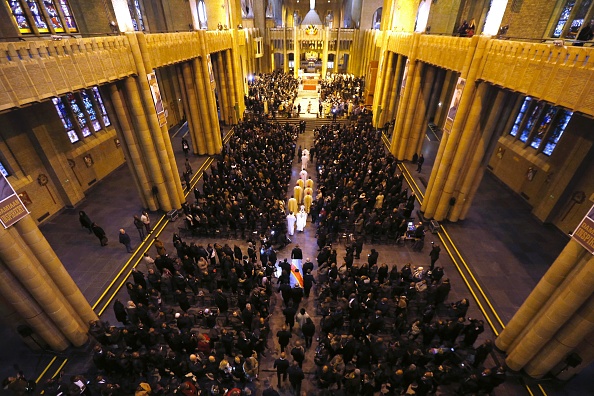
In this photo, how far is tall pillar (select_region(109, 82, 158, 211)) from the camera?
38.8 ft

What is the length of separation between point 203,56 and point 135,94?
304 inches

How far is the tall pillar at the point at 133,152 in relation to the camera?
38.8ft

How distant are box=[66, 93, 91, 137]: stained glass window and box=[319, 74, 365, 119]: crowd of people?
18181mm

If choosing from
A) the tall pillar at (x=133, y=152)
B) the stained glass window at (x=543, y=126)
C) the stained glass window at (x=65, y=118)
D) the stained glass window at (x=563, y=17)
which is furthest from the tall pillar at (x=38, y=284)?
the stained glass window at (x=563, y=17)

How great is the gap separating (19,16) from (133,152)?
7.42 meters

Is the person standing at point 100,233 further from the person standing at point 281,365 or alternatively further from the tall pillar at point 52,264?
the person standing at point 281,365

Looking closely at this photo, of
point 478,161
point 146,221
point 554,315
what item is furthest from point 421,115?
point 146,221

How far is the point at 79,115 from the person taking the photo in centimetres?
1586

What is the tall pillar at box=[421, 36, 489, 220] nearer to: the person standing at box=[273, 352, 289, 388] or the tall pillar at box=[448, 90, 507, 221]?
the tall pillar at box=[448, 90, 507, 221]

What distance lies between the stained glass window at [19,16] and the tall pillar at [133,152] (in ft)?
18.2

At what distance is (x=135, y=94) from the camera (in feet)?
39.1

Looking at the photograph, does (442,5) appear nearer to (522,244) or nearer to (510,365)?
(522,244)

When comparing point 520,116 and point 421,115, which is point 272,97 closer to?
point 421,115

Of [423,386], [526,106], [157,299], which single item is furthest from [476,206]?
[157,299]
